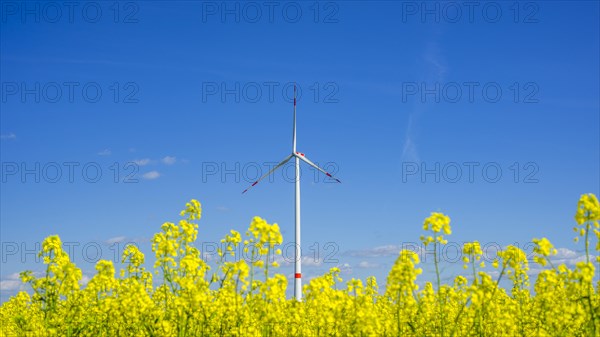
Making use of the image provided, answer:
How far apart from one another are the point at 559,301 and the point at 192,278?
7.04 metres

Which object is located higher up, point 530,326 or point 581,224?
point 581,224

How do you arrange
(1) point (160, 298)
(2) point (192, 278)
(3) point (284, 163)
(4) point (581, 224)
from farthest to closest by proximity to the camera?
(3) point (284, 163), (1) point (160, 298), (2) point (192, 278), (4) point (581, 224)

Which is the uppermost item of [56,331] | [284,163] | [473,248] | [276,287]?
[284,163]

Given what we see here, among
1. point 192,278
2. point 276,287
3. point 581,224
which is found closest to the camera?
point 581,224

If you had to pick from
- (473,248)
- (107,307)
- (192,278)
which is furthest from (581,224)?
(107,307)

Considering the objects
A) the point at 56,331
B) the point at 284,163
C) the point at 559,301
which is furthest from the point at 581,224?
the point at 284,163

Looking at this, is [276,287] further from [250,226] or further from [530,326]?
[530,326]

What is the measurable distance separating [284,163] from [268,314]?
95.5 ft

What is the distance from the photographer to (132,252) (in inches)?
547

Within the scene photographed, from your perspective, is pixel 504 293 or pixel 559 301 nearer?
pixel 559 301

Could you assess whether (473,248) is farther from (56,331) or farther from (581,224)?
(56,331)

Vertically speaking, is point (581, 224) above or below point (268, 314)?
above

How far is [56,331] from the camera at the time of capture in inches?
498

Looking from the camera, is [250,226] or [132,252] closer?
[250,226]
